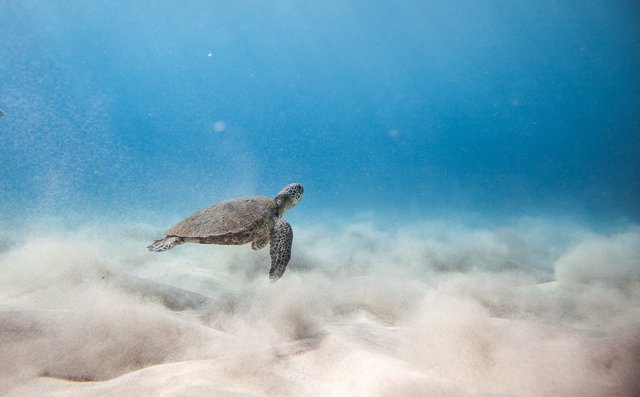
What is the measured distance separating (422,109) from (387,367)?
125m

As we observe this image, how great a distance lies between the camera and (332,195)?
77.4m

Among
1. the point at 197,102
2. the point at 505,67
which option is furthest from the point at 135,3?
the point at 505,67

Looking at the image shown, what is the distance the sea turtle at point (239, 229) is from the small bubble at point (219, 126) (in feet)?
395

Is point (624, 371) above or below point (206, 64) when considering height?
below

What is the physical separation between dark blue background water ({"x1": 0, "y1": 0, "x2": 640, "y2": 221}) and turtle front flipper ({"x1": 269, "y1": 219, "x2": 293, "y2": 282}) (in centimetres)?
6108

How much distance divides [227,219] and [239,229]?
34cm

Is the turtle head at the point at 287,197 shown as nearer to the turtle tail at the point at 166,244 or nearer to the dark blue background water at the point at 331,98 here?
the turtle tail at the point at 166,244

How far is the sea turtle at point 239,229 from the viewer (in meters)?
4.80

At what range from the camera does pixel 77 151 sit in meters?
100

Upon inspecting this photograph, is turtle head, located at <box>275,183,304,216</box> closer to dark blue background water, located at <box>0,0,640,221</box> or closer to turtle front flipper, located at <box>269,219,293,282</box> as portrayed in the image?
turtle front flipper, located at <box>269,219,293,282</box>

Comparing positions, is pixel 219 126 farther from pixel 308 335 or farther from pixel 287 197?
pixel 308 335

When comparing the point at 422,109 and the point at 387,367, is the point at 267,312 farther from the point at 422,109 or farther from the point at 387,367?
the point at 422,109

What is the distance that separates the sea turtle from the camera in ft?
15.7

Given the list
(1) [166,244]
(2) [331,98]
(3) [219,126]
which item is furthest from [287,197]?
(3) [219,126]
